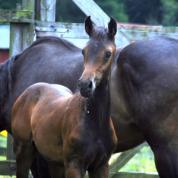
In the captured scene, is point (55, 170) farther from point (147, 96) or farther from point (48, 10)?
point (48, 10)

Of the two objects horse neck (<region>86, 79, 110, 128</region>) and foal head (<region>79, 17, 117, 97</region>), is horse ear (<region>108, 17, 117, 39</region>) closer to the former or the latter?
foal head (<region>79, 17, 117, 97</region>)

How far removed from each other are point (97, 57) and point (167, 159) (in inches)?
53.7

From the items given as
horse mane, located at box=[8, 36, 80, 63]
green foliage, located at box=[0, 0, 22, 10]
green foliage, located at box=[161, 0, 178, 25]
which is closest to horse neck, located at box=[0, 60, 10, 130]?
horse mane, located at box=[8, 36, 80, 63]

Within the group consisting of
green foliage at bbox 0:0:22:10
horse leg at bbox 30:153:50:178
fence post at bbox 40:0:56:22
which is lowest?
green foliage at bbox 0:0:22:10

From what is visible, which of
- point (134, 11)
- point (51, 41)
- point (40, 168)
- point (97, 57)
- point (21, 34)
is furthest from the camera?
point (134, 11)

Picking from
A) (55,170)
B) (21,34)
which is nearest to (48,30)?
(21,34)

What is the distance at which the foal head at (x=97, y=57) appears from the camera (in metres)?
5.34

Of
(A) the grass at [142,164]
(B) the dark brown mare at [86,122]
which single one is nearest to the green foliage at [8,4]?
(A) the grass at [142,164]

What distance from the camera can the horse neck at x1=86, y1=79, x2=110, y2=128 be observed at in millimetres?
5695

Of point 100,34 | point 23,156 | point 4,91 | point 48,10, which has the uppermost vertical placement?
point 100,34

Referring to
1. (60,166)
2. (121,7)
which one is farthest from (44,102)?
(121,7)

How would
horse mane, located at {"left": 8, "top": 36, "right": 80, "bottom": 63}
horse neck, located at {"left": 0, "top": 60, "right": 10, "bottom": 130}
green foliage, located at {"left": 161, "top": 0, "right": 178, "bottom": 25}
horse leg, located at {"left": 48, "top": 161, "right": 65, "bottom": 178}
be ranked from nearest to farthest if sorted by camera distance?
horse leg, located at {"left": 48, "top": 161, "right": 65, "bottom": 178} → horse mane, located at {"left": 8, "top": 36, "right": 80, "bottom": 63} → horse neck, located at {"left": 0, "top": 60, "right": 10, "bottom": 130} → green foliage, located at {"left": 161, "top": 0, "right": 178, "bottom": 25}

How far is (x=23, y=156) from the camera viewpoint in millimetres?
6543

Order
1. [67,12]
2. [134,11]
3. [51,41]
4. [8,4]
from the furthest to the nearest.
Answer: [134,11], [67,12], [8,4], [51,41]
